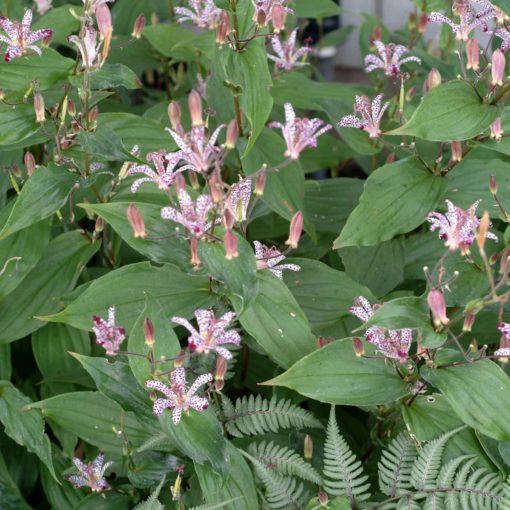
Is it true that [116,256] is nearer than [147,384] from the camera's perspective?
No

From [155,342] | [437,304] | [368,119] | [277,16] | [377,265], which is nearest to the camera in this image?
[437,304]

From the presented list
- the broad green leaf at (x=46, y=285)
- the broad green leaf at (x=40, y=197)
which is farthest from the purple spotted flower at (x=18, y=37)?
the broad green leaf at (x=46, y=285)

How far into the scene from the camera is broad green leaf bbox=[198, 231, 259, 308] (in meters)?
0.96

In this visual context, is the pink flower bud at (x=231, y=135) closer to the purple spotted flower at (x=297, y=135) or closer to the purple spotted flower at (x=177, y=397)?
the purple spotted flower at (x=297, y=135)

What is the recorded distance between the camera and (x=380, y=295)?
4.37 feet

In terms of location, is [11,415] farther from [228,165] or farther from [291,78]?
[291,78]

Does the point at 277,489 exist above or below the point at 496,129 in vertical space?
below

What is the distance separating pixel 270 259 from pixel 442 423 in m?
0.31

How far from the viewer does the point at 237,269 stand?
0.97 m

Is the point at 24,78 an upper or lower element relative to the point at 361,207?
upper

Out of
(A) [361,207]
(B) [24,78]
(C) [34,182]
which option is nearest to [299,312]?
(A) [361,207]

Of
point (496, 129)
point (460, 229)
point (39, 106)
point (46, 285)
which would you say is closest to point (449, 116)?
point (496, 129)

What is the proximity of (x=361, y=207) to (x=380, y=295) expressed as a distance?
0.20 m

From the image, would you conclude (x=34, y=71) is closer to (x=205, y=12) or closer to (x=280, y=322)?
(x=205, y=12)
